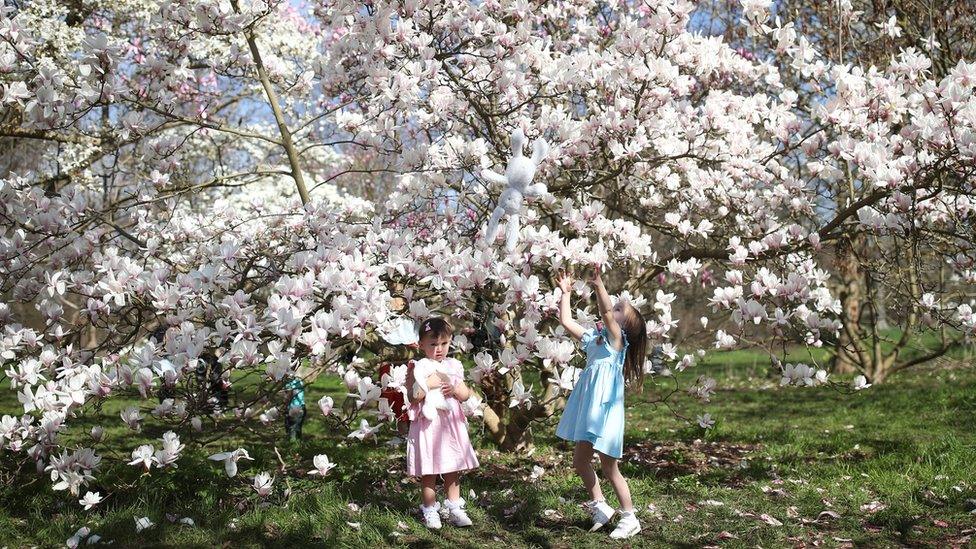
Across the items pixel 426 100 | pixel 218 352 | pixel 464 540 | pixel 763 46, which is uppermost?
pixel 763 46

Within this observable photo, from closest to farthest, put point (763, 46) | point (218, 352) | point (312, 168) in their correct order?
1. point (218, 352)
2. point (763, 46)
3. point (312, 168)

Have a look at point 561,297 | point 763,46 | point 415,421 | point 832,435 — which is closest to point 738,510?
point 561,297

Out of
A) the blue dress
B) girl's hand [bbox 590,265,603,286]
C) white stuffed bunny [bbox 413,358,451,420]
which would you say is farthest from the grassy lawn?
girl's hand [bbox 590,265,603,286]

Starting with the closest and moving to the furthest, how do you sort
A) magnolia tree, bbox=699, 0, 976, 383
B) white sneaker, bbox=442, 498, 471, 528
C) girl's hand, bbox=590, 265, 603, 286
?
girl's hand, bbox=590, 265, 603, 286, white sneaker, bbox=442, 498, 471, 528, magnolia tree, bbox=699, 0, 976, 383

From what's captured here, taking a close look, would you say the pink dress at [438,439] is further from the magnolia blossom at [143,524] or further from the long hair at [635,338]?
the magnolia blossom at [143,524]

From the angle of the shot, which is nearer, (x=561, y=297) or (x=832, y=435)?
(x=561, y=297)

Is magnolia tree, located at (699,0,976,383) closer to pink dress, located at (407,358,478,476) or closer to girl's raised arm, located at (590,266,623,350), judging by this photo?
girl's raised arm, located at (590,266,623,350)

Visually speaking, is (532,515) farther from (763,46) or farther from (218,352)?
(763,46)

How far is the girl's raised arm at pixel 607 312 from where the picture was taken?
12.5 ft

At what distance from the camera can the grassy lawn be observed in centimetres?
388

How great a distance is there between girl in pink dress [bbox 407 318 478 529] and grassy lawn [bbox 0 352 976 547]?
0.15 metres

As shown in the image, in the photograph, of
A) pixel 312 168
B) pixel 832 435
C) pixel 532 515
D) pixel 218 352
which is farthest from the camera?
pixel 312 168

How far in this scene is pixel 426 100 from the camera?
5.07 m

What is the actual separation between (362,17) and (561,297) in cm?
194
